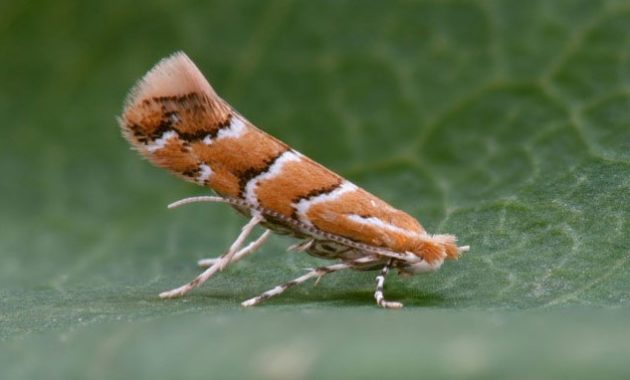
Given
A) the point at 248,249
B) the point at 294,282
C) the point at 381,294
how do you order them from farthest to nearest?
the point at 248,249 < the point at 294,282 < the point at 381,294

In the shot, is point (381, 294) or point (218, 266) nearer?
point (381, 294)

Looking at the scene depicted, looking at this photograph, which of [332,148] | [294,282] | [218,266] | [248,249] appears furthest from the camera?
[332,148]

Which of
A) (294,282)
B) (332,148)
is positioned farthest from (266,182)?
(332,148)

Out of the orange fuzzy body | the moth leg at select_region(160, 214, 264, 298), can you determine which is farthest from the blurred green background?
the orange fuzzy body

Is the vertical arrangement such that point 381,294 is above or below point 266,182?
below

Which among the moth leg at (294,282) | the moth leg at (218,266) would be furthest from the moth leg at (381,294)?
the moth leg at (218,266)

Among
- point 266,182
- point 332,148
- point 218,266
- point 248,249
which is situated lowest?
point 218,266

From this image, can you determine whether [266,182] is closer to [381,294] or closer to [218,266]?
[218,266]

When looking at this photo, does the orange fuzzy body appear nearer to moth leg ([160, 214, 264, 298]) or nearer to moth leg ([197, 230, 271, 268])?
moth leg ([160, 214, 264, 298])
